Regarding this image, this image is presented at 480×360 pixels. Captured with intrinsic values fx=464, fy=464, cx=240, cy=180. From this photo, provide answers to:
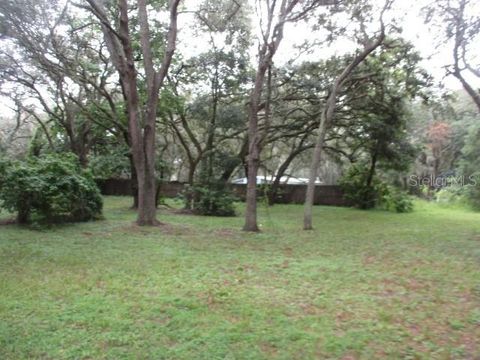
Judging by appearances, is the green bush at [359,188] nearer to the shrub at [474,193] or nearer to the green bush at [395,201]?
the green bush at [395,201]

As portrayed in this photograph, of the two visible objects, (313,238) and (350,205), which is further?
(350,205)

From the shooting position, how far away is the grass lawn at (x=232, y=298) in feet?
13.3

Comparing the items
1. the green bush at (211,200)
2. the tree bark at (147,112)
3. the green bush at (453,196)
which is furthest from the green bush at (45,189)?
the green bush at (453,196)

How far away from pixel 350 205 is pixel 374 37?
1172cm

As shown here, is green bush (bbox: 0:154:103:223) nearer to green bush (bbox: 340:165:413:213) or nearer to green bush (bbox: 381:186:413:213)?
green bush (bbox: 381:186:413:213)

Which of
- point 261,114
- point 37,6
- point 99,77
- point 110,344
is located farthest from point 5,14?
point 110,344

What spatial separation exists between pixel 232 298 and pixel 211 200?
11323mm

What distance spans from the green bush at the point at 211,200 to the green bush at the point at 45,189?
4.99 metres

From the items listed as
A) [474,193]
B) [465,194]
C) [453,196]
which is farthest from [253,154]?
[453,196]

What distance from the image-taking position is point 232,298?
5438mm

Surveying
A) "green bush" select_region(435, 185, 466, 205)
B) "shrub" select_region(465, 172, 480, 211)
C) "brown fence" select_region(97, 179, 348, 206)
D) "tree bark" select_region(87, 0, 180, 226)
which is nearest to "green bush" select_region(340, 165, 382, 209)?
"brown fence" select_region(97, 179, 348, 206)

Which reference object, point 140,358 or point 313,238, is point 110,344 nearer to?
point 140,358

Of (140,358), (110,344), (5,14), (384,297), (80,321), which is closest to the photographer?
(140,358)

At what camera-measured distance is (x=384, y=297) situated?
5.62 m
